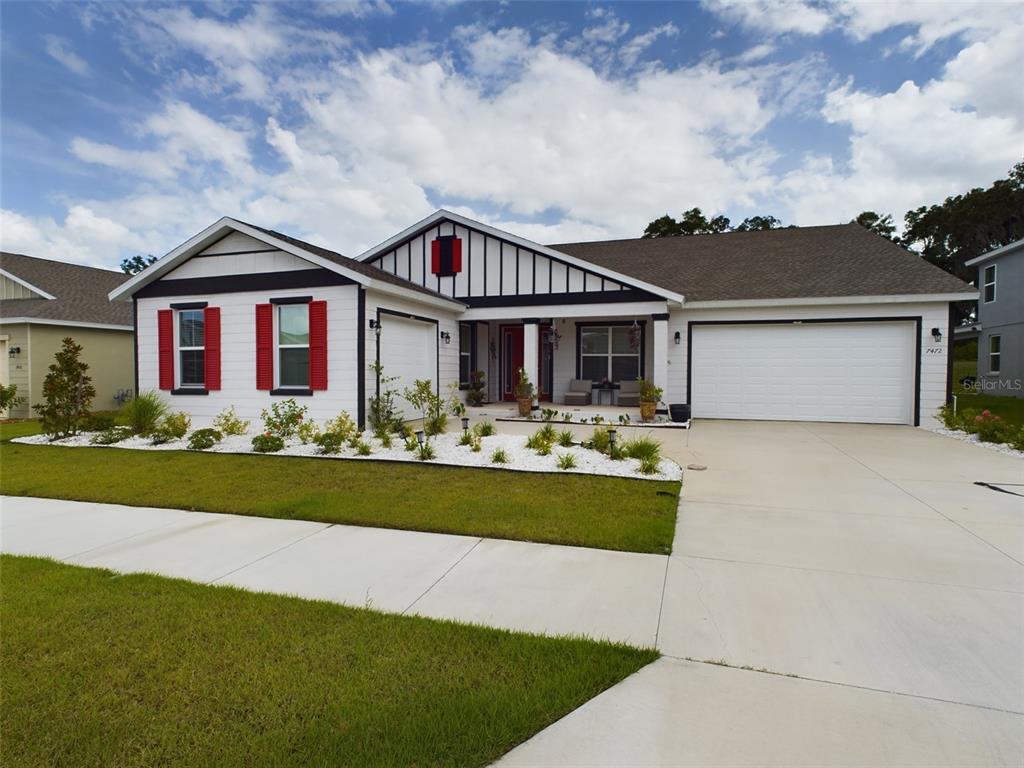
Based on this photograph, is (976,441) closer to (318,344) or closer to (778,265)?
(778,265)

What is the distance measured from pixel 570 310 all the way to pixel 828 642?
1009 cm

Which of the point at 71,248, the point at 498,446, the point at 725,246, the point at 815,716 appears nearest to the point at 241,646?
the point at 815,716

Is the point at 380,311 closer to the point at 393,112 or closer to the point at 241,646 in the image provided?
the point at 393,112

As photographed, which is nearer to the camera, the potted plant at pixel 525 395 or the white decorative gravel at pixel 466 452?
the white decorative gravel at pixel 466 452

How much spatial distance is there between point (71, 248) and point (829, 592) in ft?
110

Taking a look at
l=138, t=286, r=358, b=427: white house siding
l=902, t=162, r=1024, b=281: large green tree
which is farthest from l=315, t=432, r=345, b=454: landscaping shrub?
l=902, t=162, r=1024, b=281: large green tree

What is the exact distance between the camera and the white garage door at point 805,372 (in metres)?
11.5

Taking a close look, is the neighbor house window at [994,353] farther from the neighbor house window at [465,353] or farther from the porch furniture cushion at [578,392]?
the neighbor house window at [465,353]

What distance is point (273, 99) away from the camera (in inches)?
459

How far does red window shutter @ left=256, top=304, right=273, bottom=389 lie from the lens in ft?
33.6

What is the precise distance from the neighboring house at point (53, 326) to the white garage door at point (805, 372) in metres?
16.9

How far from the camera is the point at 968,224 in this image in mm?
32938

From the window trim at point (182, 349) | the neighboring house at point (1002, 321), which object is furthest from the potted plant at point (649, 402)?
the neighboring house at point (1002, 321)

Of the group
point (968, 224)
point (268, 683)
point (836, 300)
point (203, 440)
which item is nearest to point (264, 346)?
point (203, 440)
